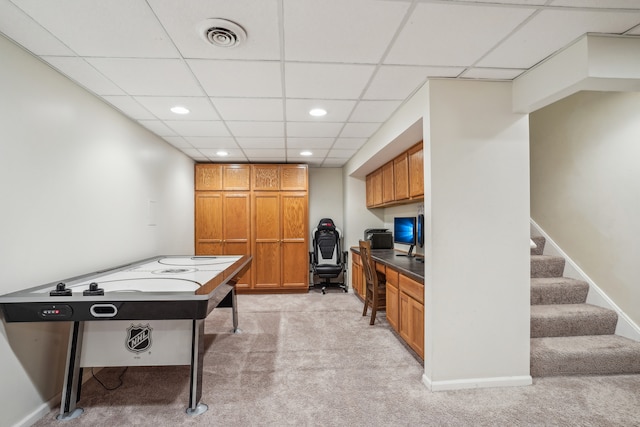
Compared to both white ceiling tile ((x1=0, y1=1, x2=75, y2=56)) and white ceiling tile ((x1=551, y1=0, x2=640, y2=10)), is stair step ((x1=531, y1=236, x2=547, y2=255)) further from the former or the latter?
white ceiling tile ((x1=0, y1=1, x2=75, y2=56))

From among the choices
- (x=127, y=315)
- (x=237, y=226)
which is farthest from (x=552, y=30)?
(x=237, y=226)

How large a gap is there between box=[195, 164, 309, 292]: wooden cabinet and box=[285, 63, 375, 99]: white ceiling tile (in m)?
3.04

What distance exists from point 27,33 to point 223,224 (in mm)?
3927

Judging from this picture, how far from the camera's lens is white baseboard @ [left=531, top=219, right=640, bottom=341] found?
2795 millimetres

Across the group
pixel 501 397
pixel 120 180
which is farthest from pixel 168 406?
pixel 501 397

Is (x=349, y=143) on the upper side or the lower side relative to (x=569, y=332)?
upper

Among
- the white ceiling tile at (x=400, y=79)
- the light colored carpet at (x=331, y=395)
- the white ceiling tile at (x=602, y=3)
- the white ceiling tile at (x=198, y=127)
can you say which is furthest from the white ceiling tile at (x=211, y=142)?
the white ceiling tile at (x=602, y=3)

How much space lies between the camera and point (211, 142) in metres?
4.21

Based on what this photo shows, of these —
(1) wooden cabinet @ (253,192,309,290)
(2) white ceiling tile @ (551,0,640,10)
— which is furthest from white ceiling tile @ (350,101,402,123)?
(1) wooden cabinet @ (253,192,309,290)

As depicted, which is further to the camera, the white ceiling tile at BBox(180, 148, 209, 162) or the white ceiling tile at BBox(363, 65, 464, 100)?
the white ceiling tile at BBox(180, 148, 209, 162)

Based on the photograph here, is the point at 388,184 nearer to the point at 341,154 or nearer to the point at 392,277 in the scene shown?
the point at 341,154

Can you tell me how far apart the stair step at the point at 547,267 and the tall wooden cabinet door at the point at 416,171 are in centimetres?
158

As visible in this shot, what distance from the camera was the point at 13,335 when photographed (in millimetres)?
1869

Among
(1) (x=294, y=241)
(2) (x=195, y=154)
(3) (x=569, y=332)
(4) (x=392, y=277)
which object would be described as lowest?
(3) (x=569, y=332)
